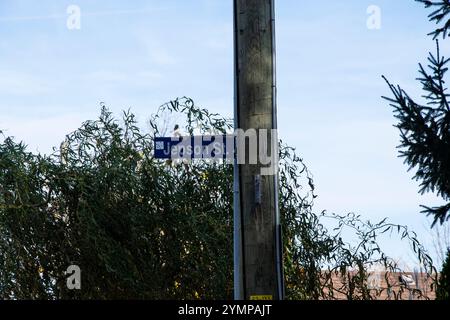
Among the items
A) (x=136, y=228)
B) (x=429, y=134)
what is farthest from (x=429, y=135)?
(x=136, y=228)

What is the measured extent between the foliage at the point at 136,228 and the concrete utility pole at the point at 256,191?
225 cm

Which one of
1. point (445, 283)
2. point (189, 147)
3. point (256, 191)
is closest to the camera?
point (256, 191)

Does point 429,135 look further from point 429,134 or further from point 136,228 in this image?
point 136,228

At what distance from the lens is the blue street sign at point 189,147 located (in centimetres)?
936

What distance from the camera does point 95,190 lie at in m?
9.73

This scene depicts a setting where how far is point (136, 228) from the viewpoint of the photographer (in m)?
9.53

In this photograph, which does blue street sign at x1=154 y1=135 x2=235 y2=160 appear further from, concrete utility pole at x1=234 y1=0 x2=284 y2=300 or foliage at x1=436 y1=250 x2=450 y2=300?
foliage at x1=436 y1=250 x2=450 y2=300

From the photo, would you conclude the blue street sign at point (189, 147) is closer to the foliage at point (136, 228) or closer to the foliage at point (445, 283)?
the foliage at point (136, 228)

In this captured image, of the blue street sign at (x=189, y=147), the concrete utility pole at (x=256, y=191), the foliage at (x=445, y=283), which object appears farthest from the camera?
the blue street sign at (x=189, y=147)

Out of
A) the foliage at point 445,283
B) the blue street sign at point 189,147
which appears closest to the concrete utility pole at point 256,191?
the blue street sign at point 189,147

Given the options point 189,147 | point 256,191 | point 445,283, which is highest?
point 189,147

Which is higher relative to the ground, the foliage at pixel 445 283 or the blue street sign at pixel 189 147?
the blue street sign at pixel 189 147

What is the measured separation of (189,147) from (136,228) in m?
1.17
